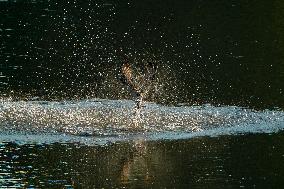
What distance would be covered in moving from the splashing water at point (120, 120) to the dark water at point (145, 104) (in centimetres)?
4

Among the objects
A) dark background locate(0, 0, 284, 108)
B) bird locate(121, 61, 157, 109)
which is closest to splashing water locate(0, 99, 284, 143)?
bird locate(121, 61, 157, 109)

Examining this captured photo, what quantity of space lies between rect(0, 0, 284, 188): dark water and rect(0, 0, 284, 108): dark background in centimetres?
11

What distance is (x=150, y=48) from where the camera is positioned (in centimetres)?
5456

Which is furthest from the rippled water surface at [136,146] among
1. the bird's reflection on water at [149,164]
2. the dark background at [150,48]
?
the dark background at [150,48]

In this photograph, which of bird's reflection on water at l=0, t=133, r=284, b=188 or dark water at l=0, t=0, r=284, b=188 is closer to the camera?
bird's reflection on water at l=0, t=133, r=284, b=188

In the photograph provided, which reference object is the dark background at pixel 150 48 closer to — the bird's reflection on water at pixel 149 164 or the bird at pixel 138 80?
the bird at pixel 138 80

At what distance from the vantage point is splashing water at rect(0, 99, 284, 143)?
29531 millimetres

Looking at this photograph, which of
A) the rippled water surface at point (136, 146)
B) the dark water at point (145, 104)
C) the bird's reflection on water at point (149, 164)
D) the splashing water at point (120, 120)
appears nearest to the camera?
the bird's reflection on water at point (149, 164)

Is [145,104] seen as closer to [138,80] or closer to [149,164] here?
[138,80]

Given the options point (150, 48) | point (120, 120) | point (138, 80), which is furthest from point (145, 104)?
point (150, 48)

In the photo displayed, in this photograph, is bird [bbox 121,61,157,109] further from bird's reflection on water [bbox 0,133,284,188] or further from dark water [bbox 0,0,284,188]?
bird's reflection on water [bbox 0,133,284,188]

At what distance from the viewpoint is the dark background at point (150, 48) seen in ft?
130

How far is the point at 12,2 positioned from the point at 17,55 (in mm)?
29004

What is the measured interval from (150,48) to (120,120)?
23582mm
